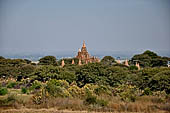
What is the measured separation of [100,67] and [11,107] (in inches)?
416

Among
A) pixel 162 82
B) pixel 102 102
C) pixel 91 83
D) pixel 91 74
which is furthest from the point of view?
pixel 91 74

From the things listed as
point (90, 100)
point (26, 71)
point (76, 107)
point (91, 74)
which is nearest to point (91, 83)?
point (91, 74)

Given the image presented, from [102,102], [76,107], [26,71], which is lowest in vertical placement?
[76,107]

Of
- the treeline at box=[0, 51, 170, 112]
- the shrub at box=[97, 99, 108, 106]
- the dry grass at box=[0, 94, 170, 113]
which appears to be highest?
the treeline at box=[0, 51, 170, 112]

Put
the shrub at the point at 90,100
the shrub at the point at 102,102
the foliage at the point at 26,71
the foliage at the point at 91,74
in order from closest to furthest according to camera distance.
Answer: the shrub at the point at 102,102 < the shrub at the point at 90,100 < the foliage at the point at 91,74 < the foliage at the point at 26,71

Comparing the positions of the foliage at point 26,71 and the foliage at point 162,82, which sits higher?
the foliage at point 26,71

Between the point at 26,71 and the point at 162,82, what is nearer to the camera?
the point at 162,82

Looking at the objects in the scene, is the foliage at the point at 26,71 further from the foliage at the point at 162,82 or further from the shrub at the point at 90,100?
the shrub at the point at 90,100

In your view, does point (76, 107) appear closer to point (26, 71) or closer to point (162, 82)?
point (162, 82)

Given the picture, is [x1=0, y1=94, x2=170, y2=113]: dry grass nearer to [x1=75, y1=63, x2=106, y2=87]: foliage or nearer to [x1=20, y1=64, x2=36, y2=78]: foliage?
[x1=75, y1=63, x2=106, y2=87]: foliage

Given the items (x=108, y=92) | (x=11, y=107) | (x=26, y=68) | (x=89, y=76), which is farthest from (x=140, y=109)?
(x=26, y=68)

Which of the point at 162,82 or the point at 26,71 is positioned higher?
the point at 26,71

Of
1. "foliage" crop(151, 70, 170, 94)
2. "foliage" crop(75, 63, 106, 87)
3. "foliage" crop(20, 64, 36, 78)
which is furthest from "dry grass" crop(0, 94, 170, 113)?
"foliage" crop(20, 64, 36, 78)

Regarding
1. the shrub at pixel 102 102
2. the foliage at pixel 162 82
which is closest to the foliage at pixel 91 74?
the foliage at pixel 162 82
